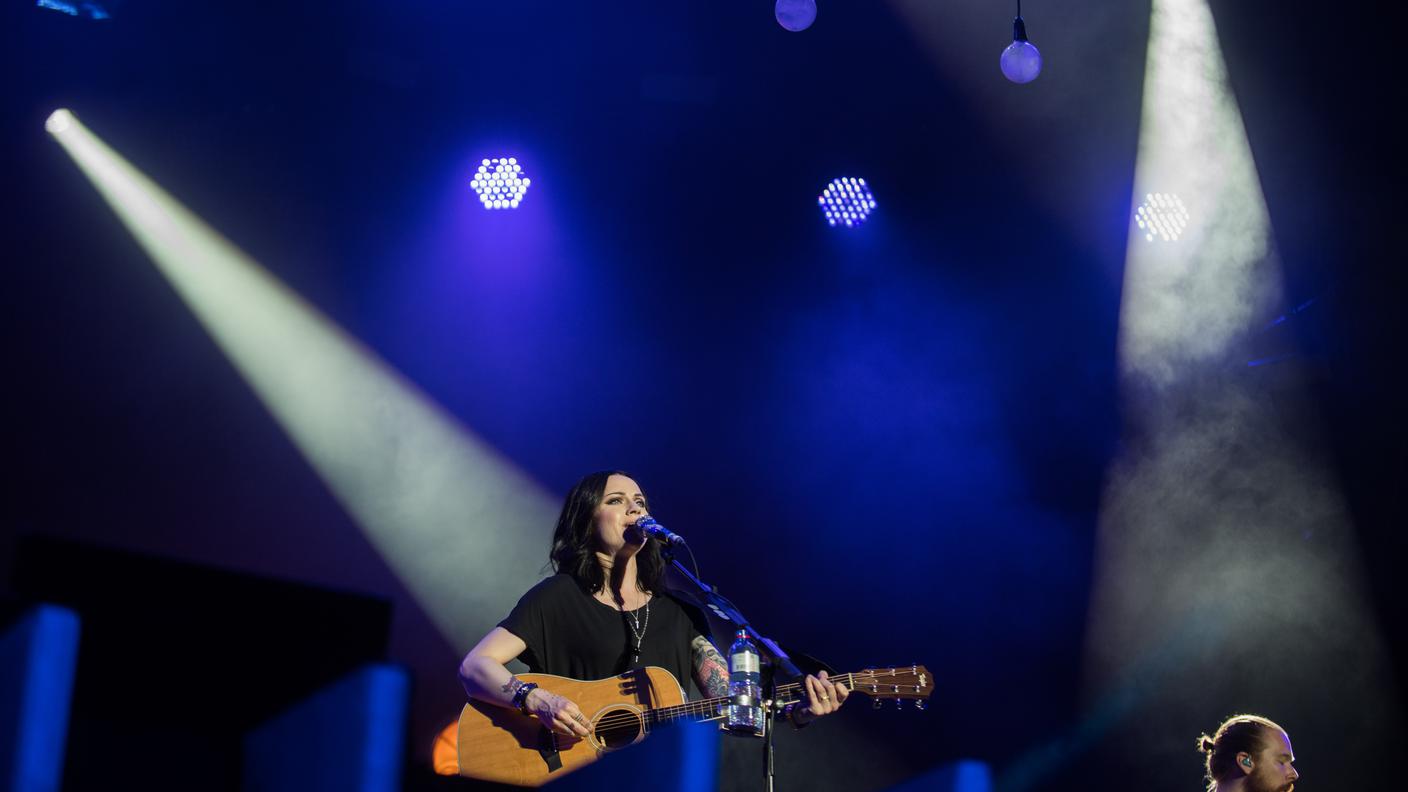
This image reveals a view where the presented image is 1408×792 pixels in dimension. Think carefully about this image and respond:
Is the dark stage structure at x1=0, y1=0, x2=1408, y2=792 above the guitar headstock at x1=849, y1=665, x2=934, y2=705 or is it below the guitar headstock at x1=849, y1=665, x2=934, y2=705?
above

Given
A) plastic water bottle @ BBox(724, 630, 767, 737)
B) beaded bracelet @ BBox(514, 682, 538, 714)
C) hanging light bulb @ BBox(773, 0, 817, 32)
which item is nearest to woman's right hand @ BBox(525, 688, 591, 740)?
beaded bracelet @ BBox(514, 682, 538, 714)

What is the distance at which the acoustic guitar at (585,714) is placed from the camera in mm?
3887

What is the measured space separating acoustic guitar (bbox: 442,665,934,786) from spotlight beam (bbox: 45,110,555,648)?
7.82 ft

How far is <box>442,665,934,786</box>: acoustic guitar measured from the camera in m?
3.89

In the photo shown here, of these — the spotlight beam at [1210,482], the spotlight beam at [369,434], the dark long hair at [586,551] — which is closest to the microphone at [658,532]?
the dark long hair at [586,551]

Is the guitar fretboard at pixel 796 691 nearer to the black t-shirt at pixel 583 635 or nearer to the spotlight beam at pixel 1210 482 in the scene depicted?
the black t-shirt at pixel 583 635

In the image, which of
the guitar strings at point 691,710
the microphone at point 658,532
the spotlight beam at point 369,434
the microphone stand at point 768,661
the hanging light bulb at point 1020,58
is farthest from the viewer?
the spotlight beam at point 369,434

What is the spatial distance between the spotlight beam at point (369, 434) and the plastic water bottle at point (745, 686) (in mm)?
2739

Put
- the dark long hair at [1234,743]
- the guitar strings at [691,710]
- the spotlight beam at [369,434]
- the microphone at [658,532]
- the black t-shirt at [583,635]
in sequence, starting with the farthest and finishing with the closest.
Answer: the spotlight beam at [369,434] < the dark long hair at [1234,743] < the black t-shirt at [583,635] < the guitar strings at [691,710] < the microphone at [658,532]

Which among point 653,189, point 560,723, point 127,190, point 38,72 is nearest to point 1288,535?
point 653,189

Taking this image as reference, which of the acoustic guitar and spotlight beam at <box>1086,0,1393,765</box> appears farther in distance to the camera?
spotlight beam at <box>1086,0,1393,765</box>

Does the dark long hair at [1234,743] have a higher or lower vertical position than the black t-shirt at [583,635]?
lower

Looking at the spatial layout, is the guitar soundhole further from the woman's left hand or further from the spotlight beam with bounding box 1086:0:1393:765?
the spotlight beam with bounding box 1086:0:1393:765

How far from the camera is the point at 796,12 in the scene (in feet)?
18.3
